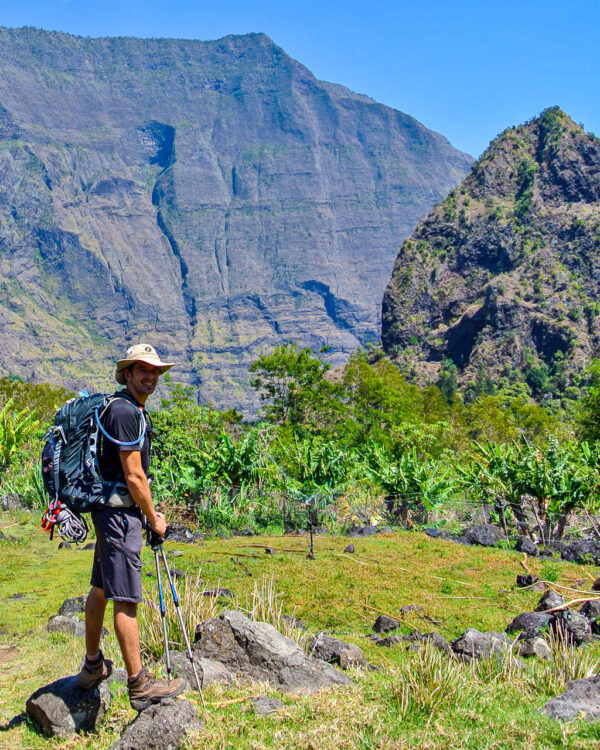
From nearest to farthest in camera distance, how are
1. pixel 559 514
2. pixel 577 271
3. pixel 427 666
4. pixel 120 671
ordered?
pixel 427 666
pixel 120 671
pixel 559 514
pixel 577 271

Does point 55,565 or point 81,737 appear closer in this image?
point 81,737

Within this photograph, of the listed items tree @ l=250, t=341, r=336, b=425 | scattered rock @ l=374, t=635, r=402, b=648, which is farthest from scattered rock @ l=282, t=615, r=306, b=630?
tree @ l=250, t=341, r=336, b=425

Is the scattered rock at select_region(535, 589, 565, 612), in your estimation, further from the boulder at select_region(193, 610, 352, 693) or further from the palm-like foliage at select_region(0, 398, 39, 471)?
the palm-like foliage at select_region(0, 398, 39, 471)

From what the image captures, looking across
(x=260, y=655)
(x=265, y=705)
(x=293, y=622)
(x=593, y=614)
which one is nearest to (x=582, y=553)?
(x=593, y=614)

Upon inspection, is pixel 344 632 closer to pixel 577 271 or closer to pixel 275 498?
pixel 275 498

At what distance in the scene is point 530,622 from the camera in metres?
7.80

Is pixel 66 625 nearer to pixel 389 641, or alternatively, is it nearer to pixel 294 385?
pixel 389 641

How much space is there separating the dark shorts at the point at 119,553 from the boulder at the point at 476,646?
307cm

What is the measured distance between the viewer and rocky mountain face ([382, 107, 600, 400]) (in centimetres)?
10669

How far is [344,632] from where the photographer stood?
26.0 feet

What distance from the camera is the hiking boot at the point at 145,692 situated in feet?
15.1

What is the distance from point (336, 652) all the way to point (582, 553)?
8030mm

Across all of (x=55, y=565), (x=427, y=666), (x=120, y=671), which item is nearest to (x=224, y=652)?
(x=120, y=671)

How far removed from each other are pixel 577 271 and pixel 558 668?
115689 mm
